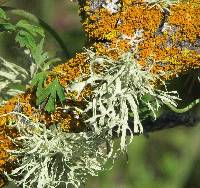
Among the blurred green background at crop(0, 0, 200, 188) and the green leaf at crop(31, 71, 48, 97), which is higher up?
the green leaf at crop(31, 71, 48, 97)

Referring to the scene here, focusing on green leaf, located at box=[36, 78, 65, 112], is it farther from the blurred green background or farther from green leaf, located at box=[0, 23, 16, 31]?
the blurred green background

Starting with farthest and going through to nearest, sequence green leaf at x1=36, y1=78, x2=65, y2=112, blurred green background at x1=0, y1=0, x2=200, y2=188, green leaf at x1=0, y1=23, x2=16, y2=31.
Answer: blurred green background at x1=0, y1=0, x2=200, y2=188 → green leaf at x1=0, y1=23, x2=16, y2=31 → green leaf at x1=36, y1=78, x2=65, y2=112

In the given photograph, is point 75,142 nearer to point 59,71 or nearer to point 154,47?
point 59,71

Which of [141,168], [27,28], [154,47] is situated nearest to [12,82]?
[27,28]

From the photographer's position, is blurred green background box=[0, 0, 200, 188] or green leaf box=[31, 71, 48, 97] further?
blurred green background box=[0, 0, 200, 188]

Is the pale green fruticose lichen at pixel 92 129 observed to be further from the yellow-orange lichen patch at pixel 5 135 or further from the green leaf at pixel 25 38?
the green leaf at pixel 25 38

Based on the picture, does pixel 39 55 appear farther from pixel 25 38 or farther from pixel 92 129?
pixel 92 129

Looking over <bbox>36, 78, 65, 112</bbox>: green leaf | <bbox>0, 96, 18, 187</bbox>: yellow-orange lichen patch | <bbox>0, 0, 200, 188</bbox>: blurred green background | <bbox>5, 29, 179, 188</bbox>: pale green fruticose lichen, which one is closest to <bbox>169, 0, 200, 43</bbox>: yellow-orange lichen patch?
<bbox>5, 29, 179, 188</bbox>: pale green fruticose lichen
